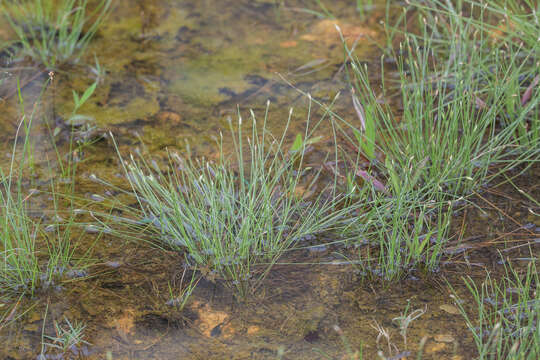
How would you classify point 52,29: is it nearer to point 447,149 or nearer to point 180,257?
point 180,257

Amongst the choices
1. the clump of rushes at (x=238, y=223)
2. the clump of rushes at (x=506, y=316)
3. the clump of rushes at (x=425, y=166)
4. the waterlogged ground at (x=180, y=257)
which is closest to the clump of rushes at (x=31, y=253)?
the waterlogged ground at (x=180, y=257)

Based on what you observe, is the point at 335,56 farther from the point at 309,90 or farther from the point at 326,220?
the point at 326,220

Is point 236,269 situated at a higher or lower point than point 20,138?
lower

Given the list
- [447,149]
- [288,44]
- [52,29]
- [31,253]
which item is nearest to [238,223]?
[31,253]

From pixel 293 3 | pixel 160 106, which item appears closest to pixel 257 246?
pixel 160 106

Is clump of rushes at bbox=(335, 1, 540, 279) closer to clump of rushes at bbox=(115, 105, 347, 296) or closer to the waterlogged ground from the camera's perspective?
the waterlogged ground

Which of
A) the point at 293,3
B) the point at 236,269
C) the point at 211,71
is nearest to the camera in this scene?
the point at 236,269

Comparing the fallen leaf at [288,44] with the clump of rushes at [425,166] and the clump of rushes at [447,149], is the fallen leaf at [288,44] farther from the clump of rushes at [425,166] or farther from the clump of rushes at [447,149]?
the clump of rushes at [447,149]
